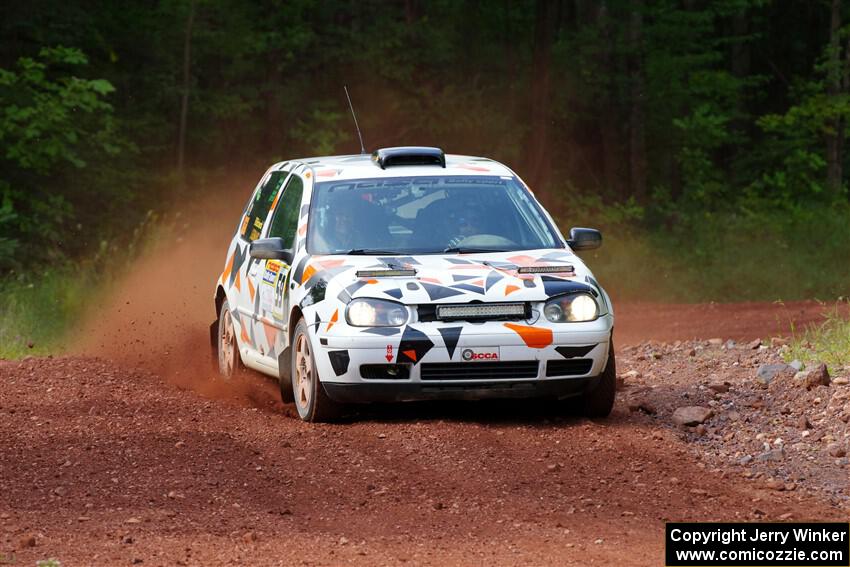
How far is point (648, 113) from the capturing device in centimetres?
3931

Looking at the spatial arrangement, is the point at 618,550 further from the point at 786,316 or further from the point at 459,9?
the point at 459,9

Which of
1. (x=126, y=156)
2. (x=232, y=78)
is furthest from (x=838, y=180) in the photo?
(x=126, y=156)

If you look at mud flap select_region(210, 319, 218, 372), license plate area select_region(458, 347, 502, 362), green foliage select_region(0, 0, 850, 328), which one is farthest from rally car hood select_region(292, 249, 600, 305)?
green foliage select_region(0, 0, 850, 328)

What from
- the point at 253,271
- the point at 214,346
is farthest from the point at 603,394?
the point at 214,346

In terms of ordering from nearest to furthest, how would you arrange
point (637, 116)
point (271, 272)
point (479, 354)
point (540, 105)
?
point (479, 354), point (271, 272), point (540, 105), point (637, 116)

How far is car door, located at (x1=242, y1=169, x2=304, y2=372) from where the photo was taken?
10199 millimetres

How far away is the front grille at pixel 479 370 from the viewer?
29.6 feet

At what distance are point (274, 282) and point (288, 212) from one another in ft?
2.27

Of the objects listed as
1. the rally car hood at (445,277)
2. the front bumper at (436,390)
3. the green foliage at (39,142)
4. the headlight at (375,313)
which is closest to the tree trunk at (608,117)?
the green foliage at (39,142)

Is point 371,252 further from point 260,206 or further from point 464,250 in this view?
point 260,206

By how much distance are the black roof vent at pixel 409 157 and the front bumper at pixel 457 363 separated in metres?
1.95

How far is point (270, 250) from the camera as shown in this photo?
33.0 feet

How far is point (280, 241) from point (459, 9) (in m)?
30.5

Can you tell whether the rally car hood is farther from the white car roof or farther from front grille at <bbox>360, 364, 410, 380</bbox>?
the white car roof
